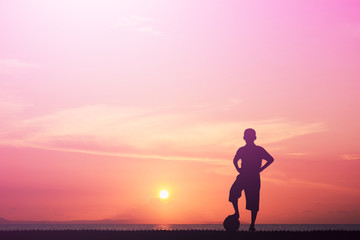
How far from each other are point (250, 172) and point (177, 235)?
15.6 ft

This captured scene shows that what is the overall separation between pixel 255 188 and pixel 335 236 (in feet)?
14.9

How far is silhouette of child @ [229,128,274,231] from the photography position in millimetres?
20734

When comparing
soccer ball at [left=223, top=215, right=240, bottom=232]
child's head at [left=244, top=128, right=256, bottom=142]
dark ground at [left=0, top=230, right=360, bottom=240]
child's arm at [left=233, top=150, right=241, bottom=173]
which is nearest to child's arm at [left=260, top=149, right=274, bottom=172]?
child's head at [left=244, top=128, right=256, bottom=142]

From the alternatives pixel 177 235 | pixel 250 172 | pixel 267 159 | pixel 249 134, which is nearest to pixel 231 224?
pixel 250 172

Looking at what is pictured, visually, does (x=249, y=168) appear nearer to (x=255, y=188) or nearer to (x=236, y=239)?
(x=255, y=188)

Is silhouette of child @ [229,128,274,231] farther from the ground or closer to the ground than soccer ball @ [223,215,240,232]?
farther from the ground

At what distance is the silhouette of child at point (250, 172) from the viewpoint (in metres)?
20.7

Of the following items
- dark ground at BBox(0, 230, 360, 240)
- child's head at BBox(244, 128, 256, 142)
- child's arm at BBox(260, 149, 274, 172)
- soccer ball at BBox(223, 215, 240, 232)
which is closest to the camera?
dark ground at BBox(0, 230, 360, 240)

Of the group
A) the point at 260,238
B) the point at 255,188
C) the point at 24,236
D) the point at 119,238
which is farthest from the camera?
the point at 255,188

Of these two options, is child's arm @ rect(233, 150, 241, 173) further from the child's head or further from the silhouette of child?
the child's head

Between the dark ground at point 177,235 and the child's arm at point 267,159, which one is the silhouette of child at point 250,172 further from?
the dark ground at point 177,235

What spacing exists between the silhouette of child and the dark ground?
2.60 metres

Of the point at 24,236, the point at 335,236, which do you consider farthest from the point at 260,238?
the point at 24,236

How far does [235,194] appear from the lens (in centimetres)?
2095
